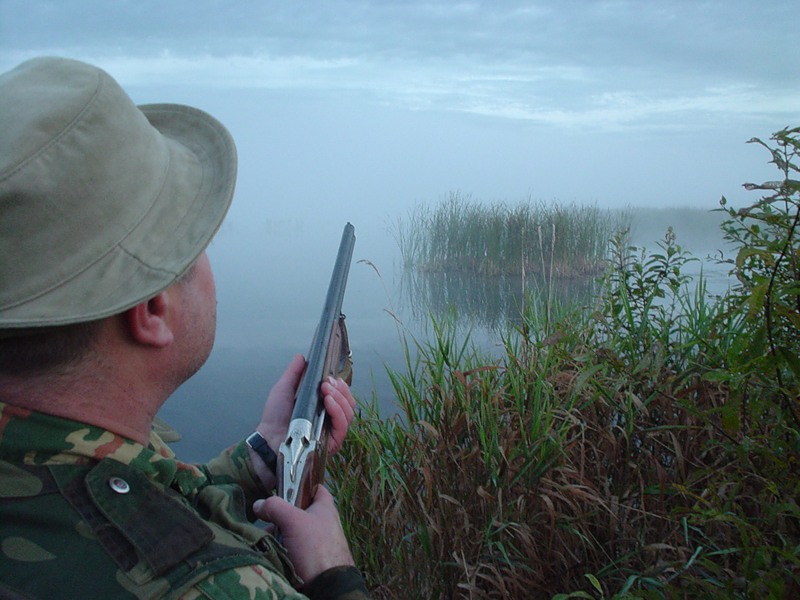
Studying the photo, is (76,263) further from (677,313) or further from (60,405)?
(677,313)

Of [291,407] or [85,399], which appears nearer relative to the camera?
[85,399]

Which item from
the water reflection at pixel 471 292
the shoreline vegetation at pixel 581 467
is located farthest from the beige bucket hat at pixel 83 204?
the water reflection at pixel 471 292

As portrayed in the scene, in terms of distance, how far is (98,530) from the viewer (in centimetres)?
92

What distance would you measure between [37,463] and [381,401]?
10.2 feet

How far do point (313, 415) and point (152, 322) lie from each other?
660 millimetres

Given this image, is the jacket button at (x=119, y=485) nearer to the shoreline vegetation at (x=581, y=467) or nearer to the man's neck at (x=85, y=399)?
the man's neck at (x=85, y=399)

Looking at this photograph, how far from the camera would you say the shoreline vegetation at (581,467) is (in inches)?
87.7

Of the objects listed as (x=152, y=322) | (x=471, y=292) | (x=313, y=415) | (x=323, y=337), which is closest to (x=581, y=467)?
(x=323, y=337)

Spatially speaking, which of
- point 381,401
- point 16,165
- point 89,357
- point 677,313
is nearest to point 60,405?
point 89,357

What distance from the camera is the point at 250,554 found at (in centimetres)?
101

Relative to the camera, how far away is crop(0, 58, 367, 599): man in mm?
908

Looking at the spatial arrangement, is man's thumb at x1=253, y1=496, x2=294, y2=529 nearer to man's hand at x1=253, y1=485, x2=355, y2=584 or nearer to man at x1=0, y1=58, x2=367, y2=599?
man's hand at x1=253, y1=485, x2=355, y2=584

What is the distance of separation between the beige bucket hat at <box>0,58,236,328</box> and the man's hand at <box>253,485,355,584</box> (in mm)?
522

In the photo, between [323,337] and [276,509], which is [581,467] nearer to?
[323,337]
